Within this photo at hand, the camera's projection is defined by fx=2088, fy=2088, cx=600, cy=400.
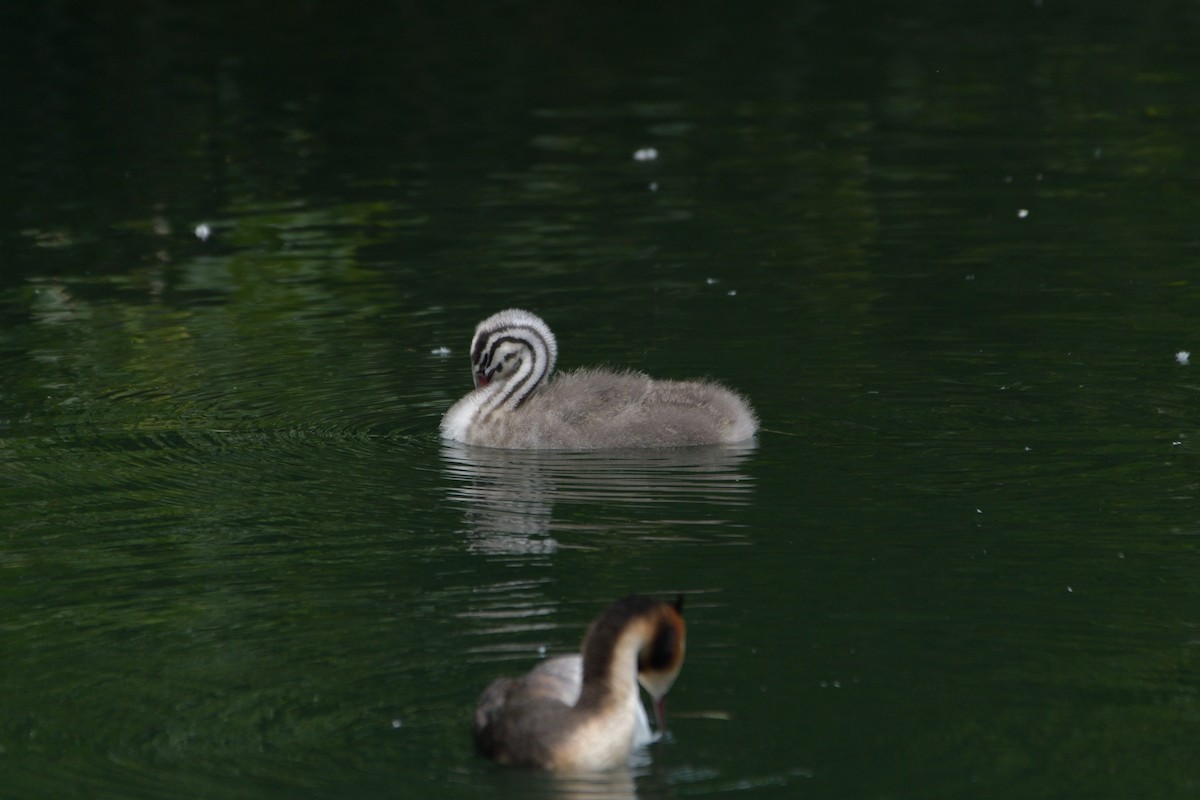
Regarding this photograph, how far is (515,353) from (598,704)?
5729 millimetres

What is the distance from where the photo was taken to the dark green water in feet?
25.4

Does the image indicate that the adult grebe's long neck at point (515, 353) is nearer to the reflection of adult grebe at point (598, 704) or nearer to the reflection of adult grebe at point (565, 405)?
the reflection of adult grebe at point (565, 405)

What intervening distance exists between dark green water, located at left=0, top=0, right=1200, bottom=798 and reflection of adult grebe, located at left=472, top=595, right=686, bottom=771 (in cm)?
15

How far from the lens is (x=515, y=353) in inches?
506

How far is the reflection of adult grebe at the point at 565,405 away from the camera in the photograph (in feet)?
39.9

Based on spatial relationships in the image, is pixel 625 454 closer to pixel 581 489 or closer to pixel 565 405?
pixel 565 405

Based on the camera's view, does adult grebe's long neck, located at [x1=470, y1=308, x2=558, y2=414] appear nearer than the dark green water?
No

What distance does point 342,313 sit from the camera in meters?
16.1

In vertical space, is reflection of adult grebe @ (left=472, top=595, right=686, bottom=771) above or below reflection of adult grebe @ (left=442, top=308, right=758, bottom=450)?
below

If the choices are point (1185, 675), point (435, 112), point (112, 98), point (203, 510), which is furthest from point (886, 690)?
point (112, 98)

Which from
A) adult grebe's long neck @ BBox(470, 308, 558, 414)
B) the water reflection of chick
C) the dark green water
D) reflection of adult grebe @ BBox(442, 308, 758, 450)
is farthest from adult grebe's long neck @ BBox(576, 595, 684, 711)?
adult grebe's long neck @ BBox(470, 308, 558, 414)

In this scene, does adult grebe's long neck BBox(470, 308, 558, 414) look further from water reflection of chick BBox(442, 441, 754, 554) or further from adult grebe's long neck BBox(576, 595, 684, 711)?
adult grebe's long neck BBox(576, 595, 684, 711)

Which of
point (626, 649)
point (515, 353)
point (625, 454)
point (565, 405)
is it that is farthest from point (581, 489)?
point (626, 649)

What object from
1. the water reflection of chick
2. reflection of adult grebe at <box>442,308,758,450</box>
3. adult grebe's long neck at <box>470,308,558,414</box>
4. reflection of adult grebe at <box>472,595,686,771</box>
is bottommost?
reflection of adult grebe at <box>472,595,686,771</box>
